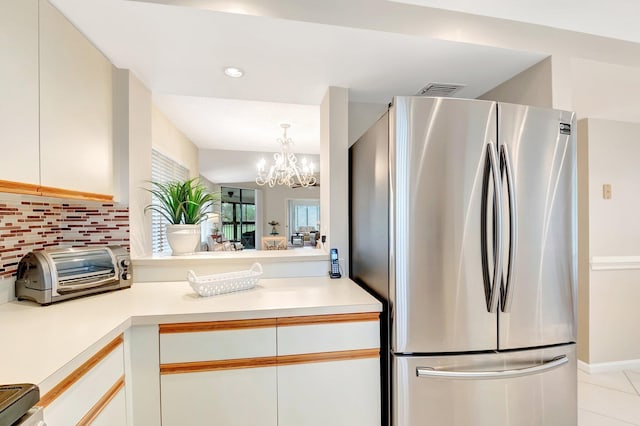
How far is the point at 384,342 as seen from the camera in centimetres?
138

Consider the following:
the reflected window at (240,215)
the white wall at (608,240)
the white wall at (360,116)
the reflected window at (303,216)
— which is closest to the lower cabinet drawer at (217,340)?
the white wall at (360,116)

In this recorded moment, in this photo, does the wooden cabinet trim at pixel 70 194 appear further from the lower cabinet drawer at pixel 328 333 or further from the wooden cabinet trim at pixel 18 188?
the lower cabinet drawer at pixel 328 333

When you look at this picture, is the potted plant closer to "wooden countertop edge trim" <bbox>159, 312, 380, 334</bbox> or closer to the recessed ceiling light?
the recessed ceiling light

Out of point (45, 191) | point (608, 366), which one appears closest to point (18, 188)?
point (45, 191)

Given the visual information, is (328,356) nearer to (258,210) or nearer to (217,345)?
(217,345)

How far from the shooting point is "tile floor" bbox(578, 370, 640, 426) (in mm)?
1872

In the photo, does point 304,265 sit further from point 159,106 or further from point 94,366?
point 159,106

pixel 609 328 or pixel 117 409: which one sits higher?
pixel 117 409

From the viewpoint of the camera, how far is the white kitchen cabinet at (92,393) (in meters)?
0.81

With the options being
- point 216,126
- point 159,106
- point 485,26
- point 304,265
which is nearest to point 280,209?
point 216,126

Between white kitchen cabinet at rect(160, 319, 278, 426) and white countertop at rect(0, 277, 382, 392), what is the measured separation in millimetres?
65

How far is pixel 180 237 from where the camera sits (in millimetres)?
1943

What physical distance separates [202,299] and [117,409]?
497 mm

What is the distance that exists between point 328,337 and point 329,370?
0.15 meters
